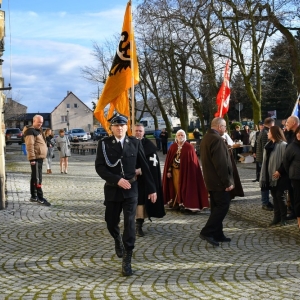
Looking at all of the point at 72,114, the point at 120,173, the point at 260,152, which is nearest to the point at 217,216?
the point at 120,173

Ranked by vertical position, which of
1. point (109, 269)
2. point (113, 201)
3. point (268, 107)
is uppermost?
point (268, 107)

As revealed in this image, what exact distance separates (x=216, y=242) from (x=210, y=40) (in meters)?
22.3

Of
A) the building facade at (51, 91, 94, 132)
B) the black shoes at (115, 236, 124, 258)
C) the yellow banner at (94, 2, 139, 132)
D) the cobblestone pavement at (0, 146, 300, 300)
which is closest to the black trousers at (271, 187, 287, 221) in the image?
the cobblestone pavement at (0, 146, 300, 300)

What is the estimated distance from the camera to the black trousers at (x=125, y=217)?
6691 mm

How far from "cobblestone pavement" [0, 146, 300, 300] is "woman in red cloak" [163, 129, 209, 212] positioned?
0.94 ft

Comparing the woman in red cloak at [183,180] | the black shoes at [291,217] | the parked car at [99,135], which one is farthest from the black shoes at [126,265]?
the parked car at [99,135]

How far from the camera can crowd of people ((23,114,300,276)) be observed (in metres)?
6.81

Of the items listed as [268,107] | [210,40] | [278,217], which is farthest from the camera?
[268,107]

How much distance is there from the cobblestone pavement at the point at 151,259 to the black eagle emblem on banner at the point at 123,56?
109 inches

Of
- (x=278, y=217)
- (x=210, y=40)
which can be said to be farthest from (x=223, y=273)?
(x=210, y=40)

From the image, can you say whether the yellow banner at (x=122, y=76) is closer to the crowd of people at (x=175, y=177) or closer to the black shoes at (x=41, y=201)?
the crowd of people at (x=175, y=177)

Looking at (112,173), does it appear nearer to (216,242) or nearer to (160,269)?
(160,269)

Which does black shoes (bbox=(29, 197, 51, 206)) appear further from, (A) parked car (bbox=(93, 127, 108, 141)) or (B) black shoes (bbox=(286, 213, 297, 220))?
(A) parked car (bbox=(93, 127, 108, 141))

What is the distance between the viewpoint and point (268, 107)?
59531 mm
